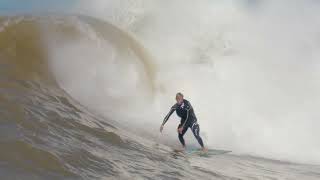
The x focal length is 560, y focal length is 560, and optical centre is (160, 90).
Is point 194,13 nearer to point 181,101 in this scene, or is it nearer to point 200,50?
point 200,50

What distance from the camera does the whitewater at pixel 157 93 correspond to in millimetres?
7441

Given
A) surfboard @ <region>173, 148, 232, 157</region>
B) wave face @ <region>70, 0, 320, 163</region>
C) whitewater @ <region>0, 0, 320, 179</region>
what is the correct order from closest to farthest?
1. whitewater @ <region>0, 0, 320, 179</region>
2. surfboard @ <region>173, 148, 232, 157</region>
3. wave face @ <region>70, 0, 320, 163</region>

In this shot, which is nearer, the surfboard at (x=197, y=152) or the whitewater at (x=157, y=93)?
the whitewater at (x=157, y=93)

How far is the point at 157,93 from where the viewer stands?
1758 cm

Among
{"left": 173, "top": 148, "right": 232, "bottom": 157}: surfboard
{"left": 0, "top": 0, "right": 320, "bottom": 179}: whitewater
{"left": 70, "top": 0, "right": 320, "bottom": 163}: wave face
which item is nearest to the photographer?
{"left": 0, "top": 0, "right": 320, "bottom": 179}: whitewater

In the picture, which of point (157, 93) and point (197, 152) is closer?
point (197, 152)

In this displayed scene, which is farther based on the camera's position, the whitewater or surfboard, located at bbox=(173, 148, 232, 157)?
surfboard, located at bbox=(173, 148, 232, 157)

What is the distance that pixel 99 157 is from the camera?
7.30 metres

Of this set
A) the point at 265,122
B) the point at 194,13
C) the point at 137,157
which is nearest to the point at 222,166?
the point at 137,157

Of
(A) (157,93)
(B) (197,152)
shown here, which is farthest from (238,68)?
(B) (197,152)

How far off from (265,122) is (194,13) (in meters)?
14.8

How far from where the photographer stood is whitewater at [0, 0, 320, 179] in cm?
744

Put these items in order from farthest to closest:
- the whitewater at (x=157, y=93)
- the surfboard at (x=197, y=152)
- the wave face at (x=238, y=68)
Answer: the wave face at (x=238, y=68), the surfboard at (x=197, y=152), the whitewater at (x=157, y=93)

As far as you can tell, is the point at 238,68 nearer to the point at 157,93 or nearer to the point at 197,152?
the point at 157,93
